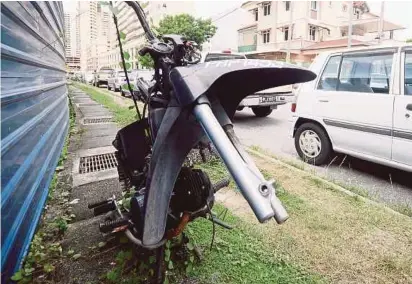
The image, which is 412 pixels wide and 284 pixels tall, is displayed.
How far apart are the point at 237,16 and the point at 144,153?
4606cm

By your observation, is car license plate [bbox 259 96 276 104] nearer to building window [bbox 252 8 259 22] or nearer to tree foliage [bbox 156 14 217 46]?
tree foliage [bbox 156 14 217 46]

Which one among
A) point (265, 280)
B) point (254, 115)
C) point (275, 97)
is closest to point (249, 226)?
point (265, 280)

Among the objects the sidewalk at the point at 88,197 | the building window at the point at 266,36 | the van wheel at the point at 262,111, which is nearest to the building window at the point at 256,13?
the building window at the point at 266,36

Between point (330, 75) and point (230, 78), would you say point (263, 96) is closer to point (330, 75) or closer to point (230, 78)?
point (330, 75)

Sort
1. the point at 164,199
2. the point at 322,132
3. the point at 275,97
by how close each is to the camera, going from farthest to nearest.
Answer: the point at 275,97, the point at 322,132, the point at 164,199

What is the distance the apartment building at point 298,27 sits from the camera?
29.8 m

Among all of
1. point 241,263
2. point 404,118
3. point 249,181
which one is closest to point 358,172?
point 404,118

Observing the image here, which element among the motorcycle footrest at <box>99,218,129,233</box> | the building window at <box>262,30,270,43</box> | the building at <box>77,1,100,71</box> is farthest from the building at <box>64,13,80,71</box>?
the building window at <box>262,30,270,43</box>

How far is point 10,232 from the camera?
5.76ft

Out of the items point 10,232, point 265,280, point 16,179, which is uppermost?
point 16,179

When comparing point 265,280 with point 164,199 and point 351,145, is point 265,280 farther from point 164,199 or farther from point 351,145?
point 351,145

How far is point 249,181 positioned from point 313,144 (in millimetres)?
3902

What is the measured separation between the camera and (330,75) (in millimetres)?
4410

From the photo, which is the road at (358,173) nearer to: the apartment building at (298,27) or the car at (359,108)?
the car at (359,108)
